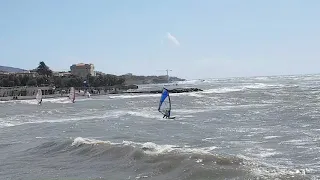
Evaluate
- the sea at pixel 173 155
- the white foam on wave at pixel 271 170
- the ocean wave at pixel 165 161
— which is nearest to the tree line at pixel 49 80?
the sea at pixel 173 155

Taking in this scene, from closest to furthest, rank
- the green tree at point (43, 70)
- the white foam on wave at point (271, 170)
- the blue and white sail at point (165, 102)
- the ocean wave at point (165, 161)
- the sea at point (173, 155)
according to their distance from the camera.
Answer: the white foam on wave at point (271, 170)
the ocean wave at point (165, 161)
the sea at point (173, 155)
the blue and white sail at point (165, 102)
the green tree at point (43, 70)

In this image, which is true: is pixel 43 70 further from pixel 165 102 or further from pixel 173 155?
pixel 173 155

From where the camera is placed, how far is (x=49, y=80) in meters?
152

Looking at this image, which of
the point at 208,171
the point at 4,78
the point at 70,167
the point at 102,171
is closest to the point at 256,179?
the point at 208,171

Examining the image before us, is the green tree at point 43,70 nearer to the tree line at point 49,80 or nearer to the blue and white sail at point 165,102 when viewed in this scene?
the tree line at point 49,80

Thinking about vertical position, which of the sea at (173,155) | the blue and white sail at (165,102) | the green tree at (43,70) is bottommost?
the sea at (173,155)

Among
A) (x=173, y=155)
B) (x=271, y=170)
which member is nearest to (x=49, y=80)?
(x=173, y=155)

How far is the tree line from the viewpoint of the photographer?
14100cm

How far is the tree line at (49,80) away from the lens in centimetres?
14100

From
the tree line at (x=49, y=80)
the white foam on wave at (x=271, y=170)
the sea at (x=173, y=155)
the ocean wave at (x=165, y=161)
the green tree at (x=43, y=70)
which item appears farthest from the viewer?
the green tree at (x=43, y=70)

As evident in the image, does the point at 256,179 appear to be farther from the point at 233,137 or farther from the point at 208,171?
the point at 233,137

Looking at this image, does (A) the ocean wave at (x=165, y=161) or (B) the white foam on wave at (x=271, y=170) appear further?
(A) the ocean wave at (x=165, y=161)

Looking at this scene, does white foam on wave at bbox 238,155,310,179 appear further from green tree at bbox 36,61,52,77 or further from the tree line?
green tree at bbox 36,61,52,77

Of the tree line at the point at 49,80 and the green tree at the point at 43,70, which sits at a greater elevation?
the green tree at the point at 43,70
